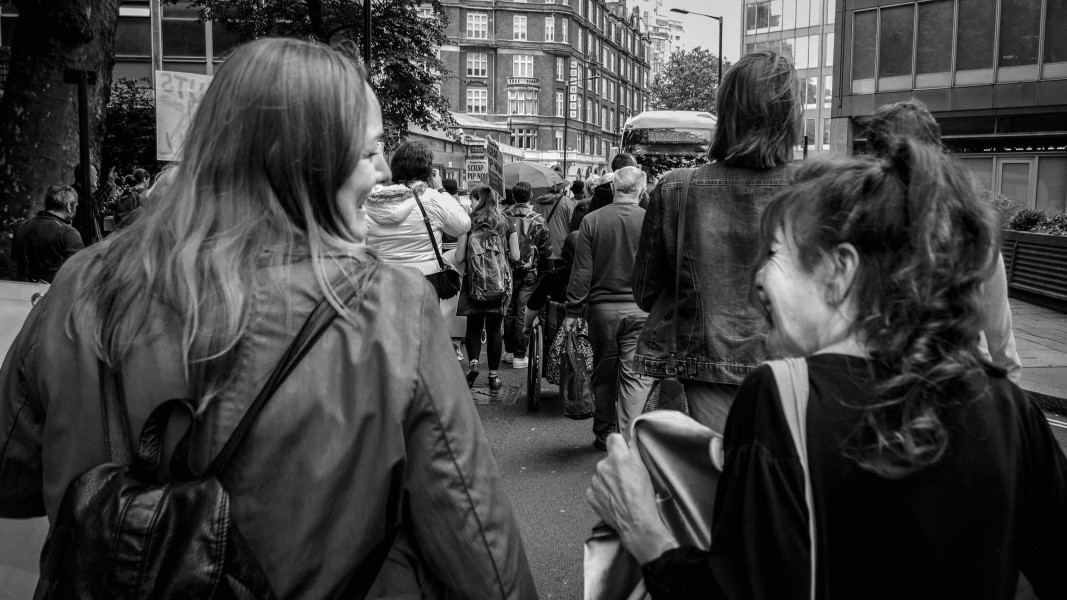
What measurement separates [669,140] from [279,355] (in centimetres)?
2208

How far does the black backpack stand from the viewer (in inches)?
51.1

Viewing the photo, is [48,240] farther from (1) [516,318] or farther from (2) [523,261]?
(1) [516,318]

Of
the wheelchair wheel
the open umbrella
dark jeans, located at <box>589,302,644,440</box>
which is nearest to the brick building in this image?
the open umbrella

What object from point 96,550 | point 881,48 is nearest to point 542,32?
point 881,48

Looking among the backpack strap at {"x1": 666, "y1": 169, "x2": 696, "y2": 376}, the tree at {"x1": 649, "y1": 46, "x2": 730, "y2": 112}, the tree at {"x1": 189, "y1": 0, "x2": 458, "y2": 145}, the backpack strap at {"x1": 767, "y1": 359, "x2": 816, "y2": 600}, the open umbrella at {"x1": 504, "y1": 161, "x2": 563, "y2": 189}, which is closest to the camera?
the backpack strap at {"x1": 767, "y1": 359, "x2": 816, "y2": 600}

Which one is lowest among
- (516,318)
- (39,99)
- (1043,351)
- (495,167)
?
(1043,351)

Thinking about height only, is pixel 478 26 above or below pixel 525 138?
above

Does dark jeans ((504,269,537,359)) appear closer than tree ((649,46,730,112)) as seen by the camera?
Yes

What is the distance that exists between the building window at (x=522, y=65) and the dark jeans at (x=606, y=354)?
83.5 metres

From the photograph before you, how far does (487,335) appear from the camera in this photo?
8188mm

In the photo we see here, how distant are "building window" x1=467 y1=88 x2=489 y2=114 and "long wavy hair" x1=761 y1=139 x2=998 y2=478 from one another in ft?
284

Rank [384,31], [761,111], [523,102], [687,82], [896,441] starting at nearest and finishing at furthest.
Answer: [896,441], [761,111], [384,31], [687,82], [523,102]

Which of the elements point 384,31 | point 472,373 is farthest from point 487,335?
point 384,31

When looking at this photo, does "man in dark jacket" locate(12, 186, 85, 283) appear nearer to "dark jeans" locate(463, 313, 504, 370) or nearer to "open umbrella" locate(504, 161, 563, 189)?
"dark jeans" locate(463, 313, 504, 370)
